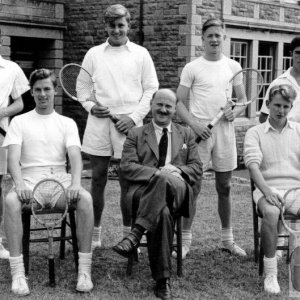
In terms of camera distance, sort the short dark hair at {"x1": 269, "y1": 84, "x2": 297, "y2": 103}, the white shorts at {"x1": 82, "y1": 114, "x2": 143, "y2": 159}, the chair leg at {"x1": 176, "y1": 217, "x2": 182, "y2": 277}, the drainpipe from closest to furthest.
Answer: the short dark hair at {"x1": 269, "y1": 84, "x2": 297, "y2": 103} → the chair leg at {"x1": 176, "y1": 217, "x2": 182, "y2": 277} → the white shorts at {"x1": 82, "y1": 114, "x2": 143, "y2": 159} → the drainpipe

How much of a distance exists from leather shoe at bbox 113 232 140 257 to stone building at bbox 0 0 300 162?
31.5 ft

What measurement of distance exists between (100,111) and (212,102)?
1.06 metres

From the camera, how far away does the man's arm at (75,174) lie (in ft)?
17.8

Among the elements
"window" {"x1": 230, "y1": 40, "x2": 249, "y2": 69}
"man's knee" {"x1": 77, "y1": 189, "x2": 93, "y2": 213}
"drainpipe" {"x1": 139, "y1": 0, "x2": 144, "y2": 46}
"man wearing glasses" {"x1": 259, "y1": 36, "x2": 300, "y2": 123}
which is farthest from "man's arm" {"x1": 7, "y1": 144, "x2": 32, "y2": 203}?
"window" {"x1": 230, "y1": 40, "x2": 249, "y2": 69}

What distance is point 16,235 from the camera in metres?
5.30

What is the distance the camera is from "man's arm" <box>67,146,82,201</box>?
5.43 m

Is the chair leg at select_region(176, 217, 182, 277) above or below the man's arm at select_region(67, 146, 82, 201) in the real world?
below

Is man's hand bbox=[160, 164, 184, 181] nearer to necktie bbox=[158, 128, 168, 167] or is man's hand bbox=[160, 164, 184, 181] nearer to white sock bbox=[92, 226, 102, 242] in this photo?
necktie bbox=[158, 128, 168, 167]

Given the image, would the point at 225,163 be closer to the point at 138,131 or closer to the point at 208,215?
the point at 138,131

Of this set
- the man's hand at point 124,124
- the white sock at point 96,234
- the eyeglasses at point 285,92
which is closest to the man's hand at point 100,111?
the man's hand at point 124,124

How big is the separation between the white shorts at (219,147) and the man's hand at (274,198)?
3.06 ft

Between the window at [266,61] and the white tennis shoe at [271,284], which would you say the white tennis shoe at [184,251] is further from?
the window at [266,61]

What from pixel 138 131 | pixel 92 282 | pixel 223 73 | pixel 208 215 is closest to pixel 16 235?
pixel 92 282

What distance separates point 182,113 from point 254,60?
35.7 ft
